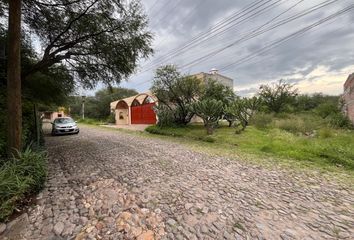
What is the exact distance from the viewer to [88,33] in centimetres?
729

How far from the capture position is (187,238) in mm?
2721

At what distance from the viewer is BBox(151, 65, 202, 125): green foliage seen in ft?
50.6

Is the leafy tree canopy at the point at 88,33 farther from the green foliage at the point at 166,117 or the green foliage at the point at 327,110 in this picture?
the green foliage at the point at 327,110

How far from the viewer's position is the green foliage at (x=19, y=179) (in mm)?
3326

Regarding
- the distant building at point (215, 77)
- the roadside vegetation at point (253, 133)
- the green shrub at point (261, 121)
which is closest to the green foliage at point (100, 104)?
the distant building at point (215, 77)

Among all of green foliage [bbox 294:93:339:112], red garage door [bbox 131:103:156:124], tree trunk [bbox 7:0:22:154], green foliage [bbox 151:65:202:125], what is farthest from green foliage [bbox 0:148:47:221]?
green foliage [bbox 294:93:339:112]

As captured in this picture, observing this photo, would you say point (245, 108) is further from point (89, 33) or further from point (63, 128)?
point (63, 128)

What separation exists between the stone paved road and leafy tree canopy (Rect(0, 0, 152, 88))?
4.23m

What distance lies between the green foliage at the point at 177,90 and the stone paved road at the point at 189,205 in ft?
33.9

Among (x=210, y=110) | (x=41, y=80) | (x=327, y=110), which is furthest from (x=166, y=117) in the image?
(x=327, y=110)

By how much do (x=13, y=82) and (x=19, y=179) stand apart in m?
2.21

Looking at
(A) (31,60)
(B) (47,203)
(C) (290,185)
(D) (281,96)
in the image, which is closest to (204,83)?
(A) (31,60)

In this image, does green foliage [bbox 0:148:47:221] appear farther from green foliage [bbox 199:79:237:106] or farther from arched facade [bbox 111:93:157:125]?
arched facade [bbox 111:93:157:125]

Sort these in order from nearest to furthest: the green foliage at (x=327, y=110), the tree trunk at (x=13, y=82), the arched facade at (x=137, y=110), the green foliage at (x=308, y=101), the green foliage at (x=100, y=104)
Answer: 1. the tree trunk at (x=13, y=82)
2. the arched facade at (x=137, y=110)
3. the green foliage at (x=327, y=110)
4. the green foliage at (x=308, y=101)
5. the green foliage at (x=100, y=104)
